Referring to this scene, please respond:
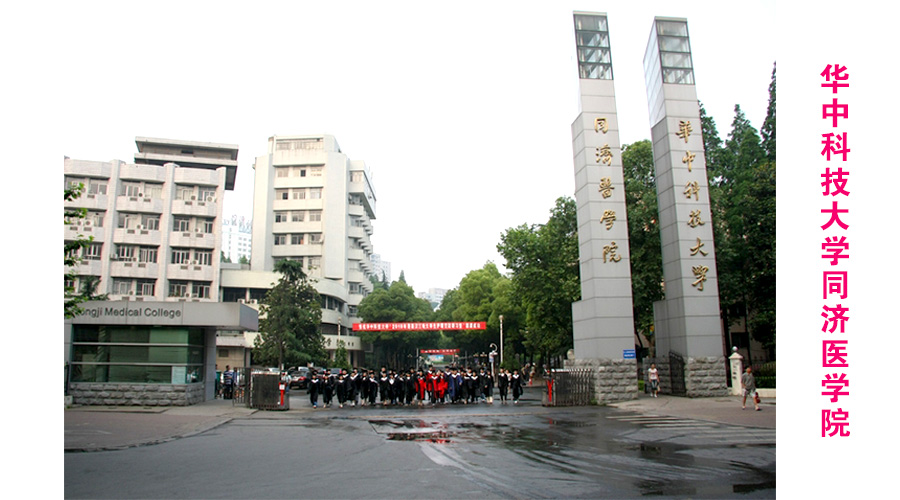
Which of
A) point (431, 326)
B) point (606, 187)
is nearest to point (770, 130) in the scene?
point (606, 187)

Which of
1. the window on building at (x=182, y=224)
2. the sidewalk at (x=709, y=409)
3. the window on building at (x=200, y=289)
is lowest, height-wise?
the sidewalk at (x=709, y=409)

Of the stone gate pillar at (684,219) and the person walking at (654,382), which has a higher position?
the stone gate pillar at (684,219)

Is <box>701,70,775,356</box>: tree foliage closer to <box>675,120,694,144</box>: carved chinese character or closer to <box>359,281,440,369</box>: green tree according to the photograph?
<box>675,120,694,144</box>: carved chinese character

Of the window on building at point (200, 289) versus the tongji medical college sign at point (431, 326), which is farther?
the window on building at point (200, 289)

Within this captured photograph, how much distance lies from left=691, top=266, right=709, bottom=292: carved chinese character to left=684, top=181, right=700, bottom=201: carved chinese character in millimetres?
2713

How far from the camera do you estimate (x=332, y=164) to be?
223ft

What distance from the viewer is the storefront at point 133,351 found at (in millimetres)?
22438

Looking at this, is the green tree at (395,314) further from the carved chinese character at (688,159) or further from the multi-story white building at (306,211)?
the carved chinese character at (688,159)

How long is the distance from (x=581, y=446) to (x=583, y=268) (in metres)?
12.8

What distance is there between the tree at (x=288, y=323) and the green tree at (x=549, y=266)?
A: 17.0m

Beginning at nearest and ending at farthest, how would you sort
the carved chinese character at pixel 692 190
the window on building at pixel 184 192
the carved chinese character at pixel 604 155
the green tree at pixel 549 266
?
the carved chinese character at pixel 604 155 → the carved chinese character at pixel 692 190 → the green tree at pixel 549 266 → the window on building at pixel 184 192

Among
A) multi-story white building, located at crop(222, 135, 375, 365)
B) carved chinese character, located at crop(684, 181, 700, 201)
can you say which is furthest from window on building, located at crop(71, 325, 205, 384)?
multi-story white building, located at crop(222, 135, 375, 365)

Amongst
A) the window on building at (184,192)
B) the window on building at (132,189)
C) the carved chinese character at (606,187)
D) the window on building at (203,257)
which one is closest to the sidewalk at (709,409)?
the carved chinese character at (606,187)
